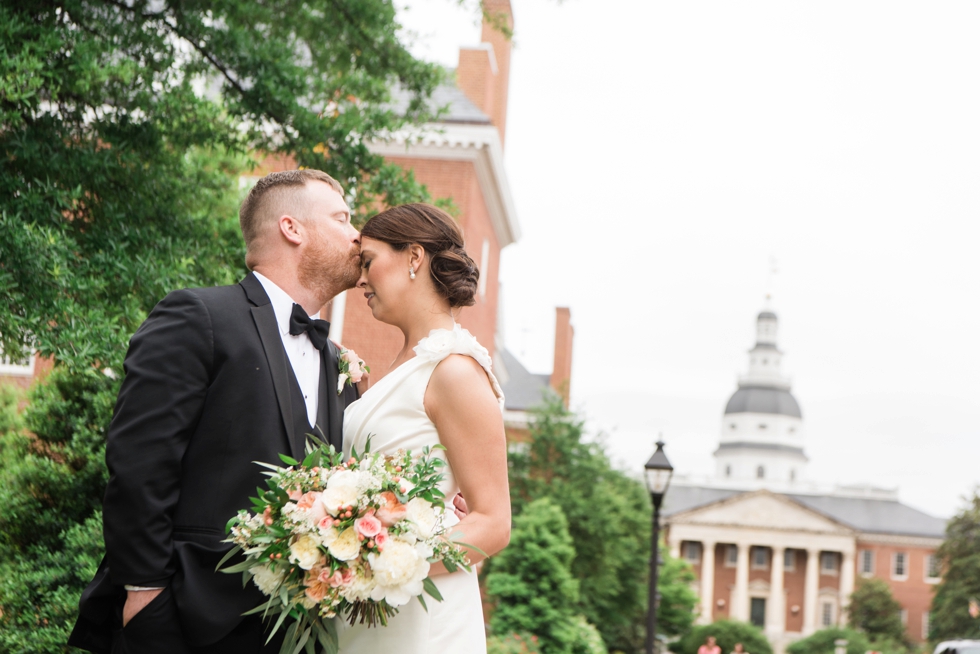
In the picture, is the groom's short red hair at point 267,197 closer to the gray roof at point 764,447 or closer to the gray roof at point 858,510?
the gray roof at point 858,510

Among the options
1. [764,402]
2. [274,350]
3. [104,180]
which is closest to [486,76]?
[104,180]

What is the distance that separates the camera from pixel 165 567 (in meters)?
3.03

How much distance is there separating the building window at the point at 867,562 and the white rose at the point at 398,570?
97852 millimetres

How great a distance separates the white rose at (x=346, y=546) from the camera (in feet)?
9.08

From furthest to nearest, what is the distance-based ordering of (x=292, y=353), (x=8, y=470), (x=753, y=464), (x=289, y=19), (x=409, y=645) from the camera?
(x=753, y=464) < (x=289, y=19) < (x=8, y=470) < (x=292, y=353) < (x=409, y=645)

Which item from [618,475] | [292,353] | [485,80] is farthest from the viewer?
[618,475]

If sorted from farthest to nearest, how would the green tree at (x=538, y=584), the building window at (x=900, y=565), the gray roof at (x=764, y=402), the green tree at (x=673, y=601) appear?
the gray roof at (x=764, y=402) < the building window at (x=900, y=565) < the green tree at (x=673, y=601) < the green tree at (x=538, y=584)

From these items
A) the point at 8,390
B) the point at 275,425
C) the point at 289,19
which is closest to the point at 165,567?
the point at 275,425

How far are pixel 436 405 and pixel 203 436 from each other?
0.82 metres

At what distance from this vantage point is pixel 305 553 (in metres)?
2.78

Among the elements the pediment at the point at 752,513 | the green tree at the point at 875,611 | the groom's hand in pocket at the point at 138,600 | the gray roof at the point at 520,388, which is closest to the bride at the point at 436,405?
the groom's hand in pocket at the point at 138,600

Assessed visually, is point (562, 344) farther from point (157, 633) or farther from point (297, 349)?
point (157, 633)

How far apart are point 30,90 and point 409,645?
5295 millimetres

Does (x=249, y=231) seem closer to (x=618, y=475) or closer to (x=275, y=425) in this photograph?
(x=275, y=425)
